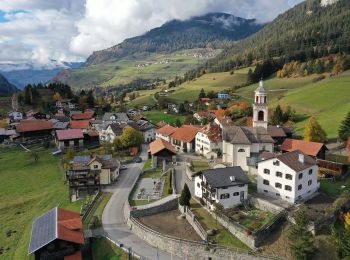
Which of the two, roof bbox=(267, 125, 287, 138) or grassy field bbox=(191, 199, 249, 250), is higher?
roof bbox=(267, 125, 287, 138)

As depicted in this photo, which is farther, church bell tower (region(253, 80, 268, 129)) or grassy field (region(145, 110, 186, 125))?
grassy field (region(145, 110, 186, 125))

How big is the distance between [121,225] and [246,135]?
2618cm

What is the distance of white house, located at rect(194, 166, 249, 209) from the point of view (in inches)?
1773

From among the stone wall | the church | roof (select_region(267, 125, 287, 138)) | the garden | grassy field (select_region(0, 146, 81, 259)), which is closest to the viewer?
the garden

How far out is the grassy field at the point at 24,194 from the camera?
4644cm

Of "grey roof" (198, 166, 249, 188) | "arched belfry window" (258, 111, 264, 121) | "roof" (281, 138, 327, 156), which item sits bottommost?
"grey roof" (198, 166, 249, 188)

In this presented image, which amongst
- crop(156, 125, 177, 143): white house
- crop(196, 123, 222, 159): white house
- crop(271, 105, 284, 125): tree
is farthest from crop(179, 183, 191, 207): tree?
crop(271, 105, 284, 125): tree

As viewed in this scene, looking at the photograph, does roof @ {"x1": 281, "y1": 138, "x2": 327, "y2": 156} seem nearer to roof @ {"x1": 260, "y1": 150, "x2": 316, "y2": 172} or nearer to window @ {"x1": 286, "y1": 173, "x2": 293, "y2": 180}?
roof @ {"x1": 260, "y1": 150, "x2": 316, "y2": 172}

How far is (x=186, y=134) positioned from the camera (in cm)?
7962

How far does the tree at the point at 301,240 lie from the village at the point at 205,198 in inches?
53.6

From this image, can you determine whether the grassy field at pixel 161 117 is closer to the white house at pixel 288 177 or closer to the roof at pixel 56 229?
the white house at pixel 288 177

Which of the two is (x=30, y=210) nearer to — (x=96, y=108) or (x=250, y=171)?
(x=250, y=171)

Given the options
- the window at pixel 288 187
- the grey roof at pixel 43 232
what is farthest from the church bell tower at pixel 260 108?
the grey roof at pixel 43 232

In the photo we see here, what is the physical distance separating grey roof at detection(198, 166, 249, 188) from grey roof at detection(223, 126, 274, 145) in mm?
11895
